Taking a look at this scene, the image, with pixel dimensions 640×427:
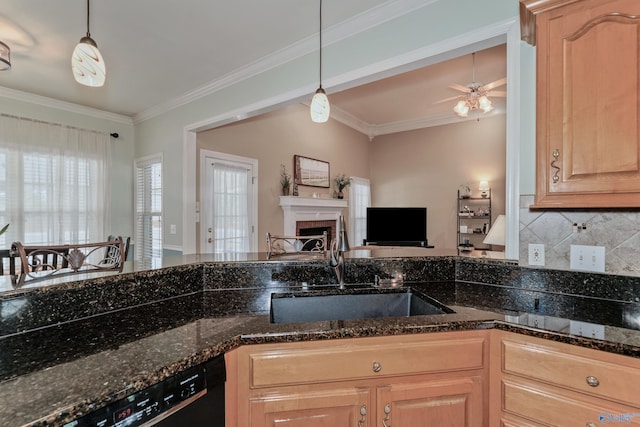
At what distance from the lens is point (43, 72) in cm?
317

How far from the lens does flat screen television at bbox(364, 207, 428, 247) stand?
5.60 metres

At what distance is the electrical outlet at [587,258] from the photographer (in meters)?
1.44

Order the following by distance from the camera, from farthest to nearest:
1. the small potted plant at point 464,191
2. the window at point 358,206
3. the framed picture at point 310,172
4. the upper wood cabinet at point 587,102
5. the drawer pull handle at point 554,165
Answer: the window at point 358,206 < the small potted plant at point 464,191 < the framed picture at point 310,172 < the drawer pull handle at point 554,165 < the upper wood cabinet at point 587,102

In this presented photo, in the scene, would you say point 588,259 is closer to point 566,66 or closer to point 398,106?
point 566,66

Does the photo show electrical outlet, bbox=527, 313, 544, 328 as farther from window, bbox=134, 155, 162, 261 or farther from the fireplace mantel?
window, bbox=134, 155, 162, 261

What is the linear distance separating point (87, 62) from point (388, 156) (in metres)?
5.49

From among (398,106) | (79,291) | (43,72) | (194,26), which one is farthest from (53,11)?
(398,106)

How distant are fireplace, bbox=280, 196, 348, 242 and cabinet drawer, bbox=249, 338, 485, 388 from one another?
11.6 ft

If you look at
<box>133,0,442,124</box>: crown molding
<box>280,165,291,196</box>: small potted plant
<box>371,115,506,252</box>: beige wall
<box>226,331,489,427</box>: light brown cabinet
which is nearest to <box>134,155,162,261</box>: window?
<box>133,0,442,124</box>: crown molding

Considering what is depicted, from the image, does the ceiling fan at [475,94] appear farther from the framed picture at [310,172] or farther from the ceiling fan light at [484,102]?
the framed picture at [310,172]

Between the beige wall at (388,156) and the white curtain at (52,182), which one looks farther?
the beige wall at (388,156)

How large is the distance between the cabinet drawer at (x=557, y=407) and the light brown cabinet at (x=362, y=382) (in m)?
0.10

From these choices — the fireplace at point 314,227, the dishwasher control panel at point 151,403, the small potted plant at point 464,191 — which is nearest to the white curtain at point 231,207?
the fireplace at point 314,227

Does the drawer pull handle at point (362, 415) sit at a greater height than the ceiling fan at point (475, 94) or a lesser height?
lesser
